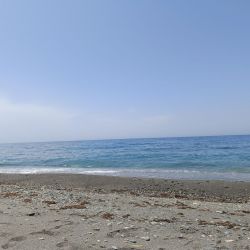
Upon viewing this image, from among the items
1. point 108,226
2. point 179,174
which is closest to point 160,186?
point 179,174

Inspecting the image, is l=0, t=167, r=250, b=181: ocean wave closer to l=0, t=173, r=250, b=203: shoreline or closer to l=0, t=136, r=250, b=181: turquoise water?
l=0, t=136, r=250, b=181: turquoise water

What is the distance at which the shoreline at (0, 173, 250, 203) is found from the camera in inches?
691

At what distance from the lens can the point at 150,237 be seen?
7.43m

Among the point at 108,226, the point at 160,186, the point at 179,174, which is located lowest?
the point at 179,174

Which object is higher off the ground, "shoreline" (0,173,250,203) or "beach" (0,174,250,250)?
"beach" (0,174,250,250)

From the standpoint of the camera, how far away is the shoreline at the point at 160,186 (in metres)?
17.5

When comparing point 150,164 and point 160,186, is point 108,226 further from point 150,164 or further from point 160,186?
point 150,164

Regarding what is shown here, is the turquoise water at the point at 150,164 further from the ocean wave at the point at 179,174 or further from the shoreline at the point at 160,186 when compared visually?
the shoreline at the point at 160,186

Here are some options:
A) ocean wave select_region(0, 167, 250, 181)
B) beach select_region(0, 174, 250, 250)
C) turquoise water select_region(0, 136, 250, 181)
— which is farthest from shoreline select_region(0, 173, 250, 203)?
beach select_region(0, 174, 250, 250)

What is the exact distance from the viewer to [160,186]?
20.2 meters

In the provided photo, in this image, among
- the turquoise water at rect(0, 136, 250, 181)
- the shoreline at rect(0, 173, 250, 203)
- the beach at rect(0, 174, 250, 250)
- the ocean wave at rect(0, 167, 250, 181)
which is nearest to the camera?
the beach at rect(0, 174, 250, 250)

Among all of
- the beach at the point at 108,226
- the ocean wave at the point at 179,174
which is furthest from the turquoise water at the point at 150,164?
the beach at the point at 108,226

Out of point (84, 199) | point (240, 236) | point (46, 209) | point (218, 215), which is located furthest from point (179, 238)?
point (84, 199)

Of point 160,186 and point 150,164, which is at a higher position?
point 160,186
